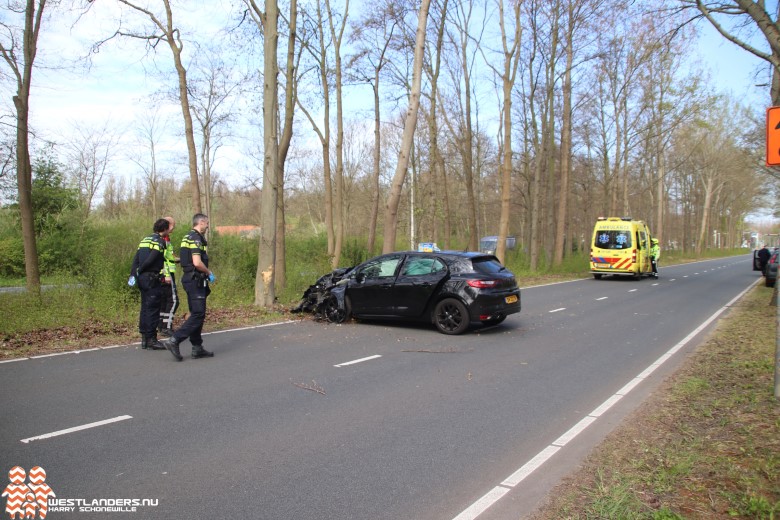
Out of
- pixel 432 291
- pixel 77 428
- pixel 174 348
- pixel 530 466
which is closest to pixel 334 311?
pixel 432 291

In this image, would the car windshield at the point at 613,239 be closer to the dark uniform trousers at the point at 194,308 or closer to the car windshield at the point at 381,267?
the car windshield at the point at 381,267

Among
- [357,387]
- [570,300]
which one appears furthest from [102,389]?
[570,300]

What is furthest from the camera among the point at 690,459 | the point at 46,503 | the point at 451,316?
the point at 451,316

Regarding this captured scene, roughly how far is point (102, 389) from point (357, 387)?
2.89 meters

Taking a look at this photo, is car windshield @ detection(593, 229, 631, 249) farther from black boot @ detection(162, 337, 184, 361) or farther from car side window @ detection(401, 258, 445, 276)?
black boot @ detection(162, 337, 184, 361)

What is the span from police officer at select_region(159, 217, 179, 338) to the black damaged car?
10.9 ft

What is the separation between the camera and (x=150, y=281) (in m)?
8.05

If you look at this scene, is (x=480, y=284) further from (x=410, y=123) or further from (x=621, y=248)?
(x=621, y=248)

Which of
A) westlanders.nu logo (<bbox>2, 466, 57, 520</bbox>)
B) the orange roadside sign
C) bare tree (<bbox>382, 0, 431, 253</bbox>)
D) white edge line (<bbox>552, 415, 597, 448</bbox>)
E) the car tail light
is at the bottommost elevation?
white edge line (<bbox>552, 415, 597, 448</bbox>)

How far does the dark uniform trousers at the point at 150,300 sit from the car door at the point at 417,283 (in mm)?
4196

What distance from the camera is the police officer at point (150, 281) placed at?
8.05 m

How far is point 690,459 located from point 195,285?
20.6ft

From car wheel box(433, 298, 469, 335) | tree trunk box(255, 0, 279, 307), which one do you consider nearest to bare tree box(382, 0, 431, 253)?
tree trunk box(255, 0, 279, 307)

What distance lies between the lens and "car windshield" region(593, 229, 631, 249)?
933 inches
